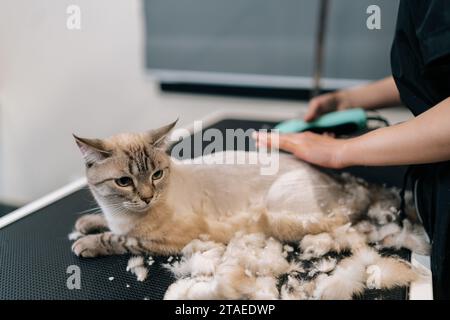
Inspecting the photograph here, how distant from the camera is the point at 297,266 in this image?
0.56m

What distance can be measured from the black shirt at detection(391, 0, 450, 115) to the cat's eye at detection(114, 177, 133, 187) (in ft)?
1.37

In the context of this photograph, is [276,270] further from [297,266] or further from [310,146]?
[310,146]

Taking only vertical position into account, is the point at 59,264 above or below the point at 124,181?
below

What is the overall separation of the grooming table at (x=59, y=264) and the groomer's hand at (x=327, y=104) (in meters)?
0.26

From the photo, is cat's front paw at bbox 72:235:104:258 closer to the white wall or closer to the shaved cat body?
the shaved cat body

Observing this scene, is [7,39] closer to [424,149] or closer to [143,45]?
[143,45]

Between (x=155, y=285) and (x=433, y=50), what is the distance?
1.53ft

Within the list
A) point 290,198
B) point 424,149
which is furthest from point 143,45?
point 424,149

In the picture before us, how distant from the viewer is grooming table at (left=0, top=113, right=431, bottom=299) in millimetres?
512

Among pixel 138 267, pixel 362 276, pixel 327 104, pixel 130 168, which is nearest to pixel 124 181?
pixel 130 168

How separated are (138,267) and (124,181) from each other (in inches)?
4.9

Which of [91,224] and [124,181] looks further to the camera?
[91,224]

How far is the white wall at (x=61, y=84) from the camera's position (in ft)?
1.65
